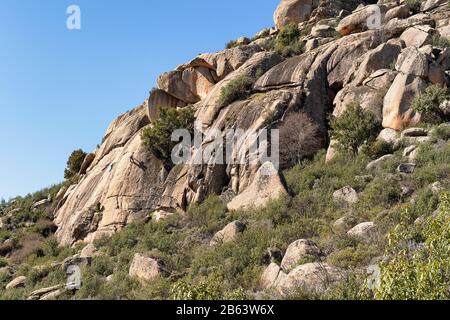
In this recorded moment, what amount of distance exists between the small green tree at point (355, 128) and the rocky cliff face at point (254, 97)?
2.64 feet

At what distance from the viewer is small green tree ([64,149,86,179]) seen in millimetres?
41156

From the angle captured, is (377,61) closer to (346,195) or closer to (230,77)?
(230,77)

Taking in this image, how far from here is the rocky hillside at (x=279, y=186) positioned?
47.1 ft

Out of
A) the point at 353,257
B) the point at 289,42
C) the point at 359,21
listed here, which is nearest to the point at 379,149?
the point at 353,257

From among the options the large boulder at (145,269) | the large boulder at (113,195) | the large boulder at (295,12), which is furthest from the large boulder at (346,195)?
the large boulder at (295,12)

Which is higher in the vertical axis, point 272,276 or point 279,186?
point 279,186

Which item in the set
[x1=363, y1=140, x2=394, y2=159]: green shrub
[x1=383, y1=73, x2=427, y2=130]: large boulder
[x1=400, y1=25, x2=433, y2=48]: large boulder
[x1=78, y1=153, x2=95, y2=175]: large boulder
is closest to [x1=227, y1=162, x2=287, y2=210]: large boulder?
[x1=363, y1=140, x2=394, y2=159]: green shrub

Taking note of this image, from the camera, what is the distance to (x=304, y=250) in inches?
567

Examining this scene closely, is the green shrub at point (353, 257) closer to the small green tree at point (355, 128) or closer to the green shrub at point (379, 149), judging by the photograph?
the green shrub at point (379, 149)

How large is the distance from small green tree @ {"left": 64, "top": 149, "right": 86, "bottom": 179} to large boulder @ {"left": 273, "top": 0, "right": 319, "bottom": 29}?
21207mm

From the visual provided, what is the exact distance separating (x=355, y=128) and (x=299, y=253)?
11567 mm

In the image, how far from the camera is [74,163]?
135 ft
